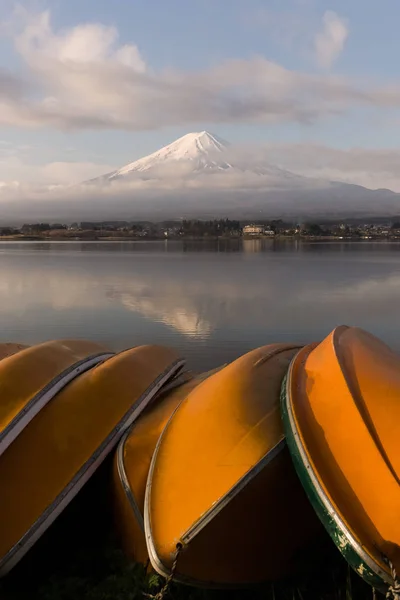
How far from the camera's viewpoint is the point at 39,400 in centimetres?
391

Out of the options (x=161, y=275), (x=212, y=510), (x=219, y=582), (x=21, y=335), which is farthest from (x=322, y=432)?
(x=161, y=275)

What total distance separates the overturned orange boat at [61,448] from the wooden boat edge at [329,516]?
128 cm

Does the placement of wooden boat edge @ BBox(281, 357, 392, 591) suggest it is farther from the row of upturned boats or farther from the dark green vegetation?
the dark green vegetation

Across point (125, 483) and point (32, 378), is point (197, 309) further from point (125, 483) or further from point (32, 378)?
point (125, 483)

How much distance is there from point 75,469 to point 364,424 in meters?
1.79

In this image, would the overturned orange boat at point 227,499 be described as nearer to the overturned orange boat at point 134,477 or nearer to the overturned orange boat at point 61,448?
the overturned orange boat at point 134,477

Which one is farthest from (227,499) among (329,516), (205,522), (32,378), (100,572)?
(32,378)

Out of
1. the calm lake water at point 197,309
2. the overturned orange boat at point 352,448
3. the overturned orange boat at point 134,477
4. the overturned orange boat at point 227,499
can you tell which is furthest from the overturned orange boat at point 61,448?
the calm lake water at point 197,309

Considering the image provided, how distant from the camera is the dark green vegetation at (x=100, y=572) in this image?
325cm

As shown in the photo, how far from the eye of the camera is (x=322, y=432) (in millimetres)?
3287

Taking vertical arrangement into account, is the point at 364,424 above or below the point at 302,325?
above

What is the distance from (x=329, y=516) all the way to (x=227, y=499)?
0.53 metres

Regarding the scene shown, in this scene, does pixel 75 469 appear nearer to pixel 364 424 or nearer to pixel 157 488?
pixel 157 488

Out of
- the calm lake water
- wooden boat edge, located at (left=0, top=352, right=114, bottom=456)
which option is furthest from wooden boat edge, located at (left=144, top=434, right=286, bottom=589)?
the calm lake water
